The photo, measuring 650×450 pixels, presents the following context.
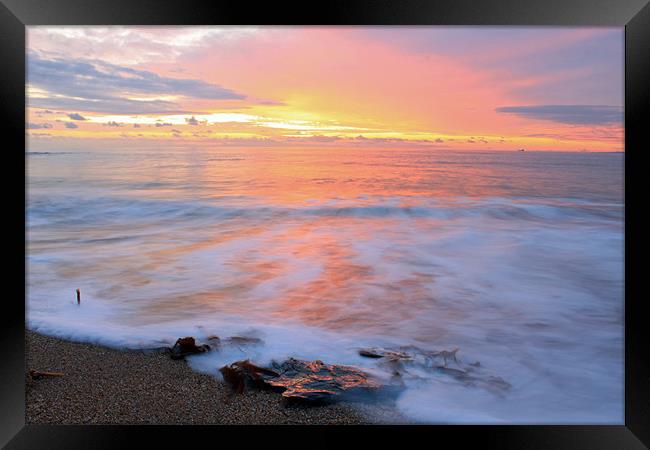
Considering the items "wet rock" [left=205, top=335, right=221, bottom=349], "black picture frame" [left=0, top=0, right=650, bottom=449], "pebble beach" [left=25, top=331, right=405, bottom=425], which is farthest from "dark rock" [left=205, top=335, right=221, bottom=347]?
"black picture frame" [left=0, top=0, right=650, bottom=449]

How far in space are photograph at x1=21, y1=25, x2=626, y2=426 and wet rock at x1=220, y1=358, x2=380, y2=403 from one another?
0.04 ft

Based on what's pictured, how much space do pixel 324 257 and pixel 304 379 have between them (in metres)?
2.55

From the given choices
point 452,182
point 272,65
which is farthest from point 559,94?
point 272,65

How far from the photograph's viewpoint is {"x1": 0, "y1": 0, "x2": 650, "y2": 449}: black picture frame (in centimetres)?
143

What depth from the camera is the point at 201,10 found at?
1466mm

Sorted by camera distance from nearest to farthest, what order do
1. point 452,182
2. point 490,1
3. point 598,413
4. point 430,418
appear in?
1. point 490,1
2. point 430,418
3. point 598,413
4. point 452,182

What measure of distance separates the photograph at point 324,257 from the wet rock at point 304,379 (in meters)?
0.01

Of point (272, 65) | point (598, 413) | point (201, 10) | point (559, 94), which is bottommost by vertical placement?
point (598, 413)

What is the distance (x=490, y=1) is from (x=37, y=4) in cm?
136

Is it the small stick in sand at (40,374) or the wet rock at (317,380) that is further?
the small stick in sand at (40,374)

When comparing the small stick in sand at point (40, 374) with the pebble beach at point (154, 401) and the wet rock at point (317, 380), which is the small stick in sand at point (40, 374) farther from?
the wet rock at point (317, 380)

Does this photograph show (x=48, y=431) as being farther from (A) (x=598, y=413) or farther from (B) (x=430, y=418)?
(A) (x=598, y=413)

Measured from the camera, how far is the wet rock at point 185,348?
233cm

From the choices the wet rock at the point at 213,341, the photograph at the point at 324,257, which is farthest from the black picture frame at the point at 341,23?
the wet rock at the point at 213,341
